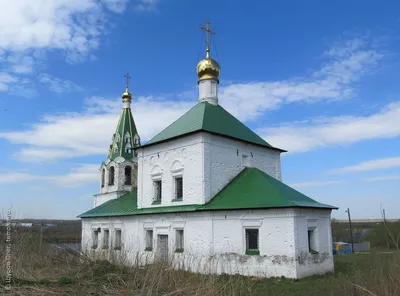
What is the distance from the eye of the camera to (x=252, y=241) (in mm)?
14688

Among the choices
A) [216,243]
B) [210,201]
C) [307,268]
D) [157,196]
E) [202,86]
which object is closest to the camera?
[307,268]

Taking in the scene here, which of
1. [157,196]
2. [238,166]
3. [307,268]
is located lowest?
[307,268]

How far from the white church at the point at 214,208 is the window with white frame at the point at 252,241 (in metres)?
0.04

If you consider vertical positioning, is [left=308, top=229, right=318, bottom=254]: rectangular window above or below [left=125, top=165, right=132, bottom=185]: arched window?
below

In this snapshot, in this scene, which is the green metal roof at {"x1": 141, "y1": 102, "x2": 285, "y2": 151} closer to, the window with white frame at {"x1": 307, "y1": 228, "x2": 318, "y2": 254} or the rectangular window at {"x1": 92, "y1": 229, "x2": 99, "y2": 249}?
Answer: the window with white frame at {"x1": 307, "y1": 228, "x2": 318, "y2": 254}

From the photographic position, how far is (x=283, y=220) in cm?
1391

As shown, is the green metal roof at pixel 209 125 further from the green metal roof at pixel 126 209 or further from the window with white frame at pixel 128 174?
the window with white frame at pixel 128 174

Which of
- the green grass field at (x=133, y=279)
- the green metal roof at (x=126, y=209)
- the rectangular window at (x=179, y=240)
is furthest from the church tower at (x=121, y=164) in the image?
the green grass field at (x=133, y=279)

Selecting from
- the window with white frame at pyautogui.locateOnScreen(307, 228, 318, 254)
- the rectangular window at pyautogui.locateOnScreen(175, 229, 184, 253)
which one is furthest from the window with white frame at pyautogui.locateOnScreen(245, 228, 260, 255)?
the rectangular window at pyautogui.locateOnScreen(175, 229, 184, 253)

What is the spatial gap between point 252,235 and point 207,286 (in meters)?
8.56

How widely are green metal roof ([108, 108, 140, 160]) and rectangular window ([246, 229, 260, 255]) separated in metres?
12.9

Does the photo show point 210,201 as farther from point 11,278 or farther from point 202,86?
point 11,278

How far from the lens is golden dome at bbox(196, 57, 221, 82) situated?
21.0 m

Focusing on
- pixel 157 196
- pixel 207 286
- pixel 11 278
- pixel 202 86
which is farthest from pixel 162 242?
Answer: pixel 207 286
